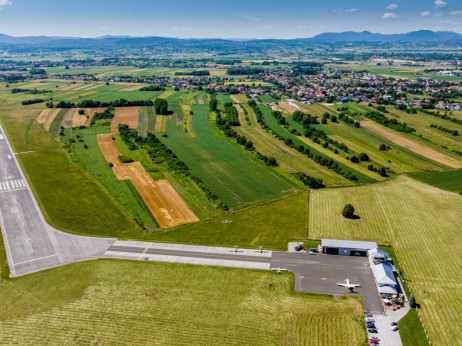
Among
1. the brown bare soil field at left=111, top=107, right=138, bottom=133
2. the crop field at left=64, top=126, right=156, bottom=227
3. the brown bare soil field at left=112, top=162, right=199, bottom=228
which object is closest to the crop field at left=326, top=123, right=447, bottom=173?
the brown bare soil field at left=112, top=162, right=199, bottom=228

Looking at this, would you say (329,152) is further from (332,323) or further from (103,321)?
(103,321)

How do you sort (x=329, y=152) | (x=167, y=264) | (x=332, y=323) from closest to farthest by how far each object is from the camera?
(x=332, y=323) < (x=167, y=264) < (x=329, y=152)

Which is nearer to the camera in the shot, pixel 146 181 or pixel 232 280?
pixel 232 280

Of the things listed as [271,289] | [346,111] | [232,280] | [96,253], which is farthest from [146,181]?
[346,111]

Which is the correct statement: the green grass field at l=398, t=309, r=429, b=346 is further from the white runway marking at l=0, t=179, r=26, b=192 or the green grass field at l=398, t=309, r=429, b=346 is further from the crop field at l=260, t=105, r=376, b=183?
the white runway marking at l=0, t=179, r=26, b=192

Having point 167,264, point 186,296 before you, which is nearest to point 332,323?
point 186,296

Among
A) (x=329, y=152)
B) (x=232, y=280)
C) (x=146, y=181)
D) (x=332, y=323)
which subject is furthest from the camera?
(x=329, y=152)

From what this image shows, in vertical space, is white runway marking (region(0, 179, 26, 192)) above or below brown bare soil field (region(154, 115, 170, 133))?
below

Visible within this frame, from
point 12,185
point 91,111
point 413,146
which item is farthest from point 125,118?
point 413,146
